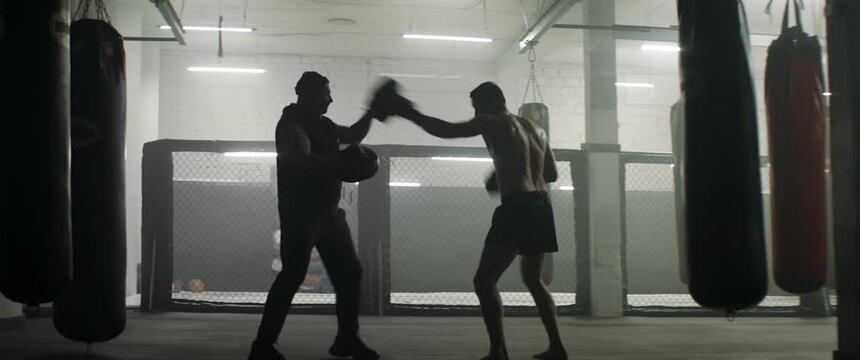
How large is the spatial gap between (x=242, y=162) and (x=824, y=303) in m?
8.35

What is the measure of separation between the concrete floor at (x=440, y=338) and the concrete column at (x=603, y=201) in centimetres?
30

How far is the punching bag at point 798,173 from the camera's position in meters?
2.45

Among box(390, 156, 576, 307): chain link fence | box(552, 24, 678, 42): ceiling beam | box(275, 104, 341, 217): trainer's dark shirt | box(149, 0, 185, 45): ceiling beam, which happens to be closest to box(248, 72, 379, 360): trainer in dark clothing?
box(275, 104, 341, 217): trainer's dark shirt

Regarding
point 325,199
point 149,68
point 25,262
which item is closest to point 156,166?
point 325,199

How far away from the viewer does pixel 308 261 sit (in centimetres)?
316

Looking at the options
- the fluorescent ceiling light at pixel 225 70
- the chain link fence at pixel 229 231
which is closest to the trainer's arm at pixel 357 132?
the chain link fence at pixel 229 231

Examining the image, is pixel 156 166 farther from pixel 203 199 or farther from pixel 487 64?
pixel 487 64

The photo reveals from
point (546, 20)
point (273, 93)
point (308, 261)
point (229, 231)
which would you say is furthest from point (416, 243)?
point (308, 261)

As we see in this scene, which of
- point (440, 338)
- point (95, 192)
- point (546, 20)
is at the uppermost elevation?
point (546, 20)

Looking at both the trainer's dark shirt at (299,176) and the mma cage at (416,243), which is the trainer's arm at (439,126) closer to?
the trainer's dark shirt at (299,176)

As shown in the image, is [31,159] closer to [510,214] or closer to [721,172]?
[721,172]

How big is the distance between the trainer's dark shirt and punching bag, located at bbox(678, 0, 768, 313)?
1.61 metres

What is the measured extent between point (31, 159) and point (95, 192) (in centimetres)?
78

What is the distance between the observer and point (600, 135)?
6500 millimetres
